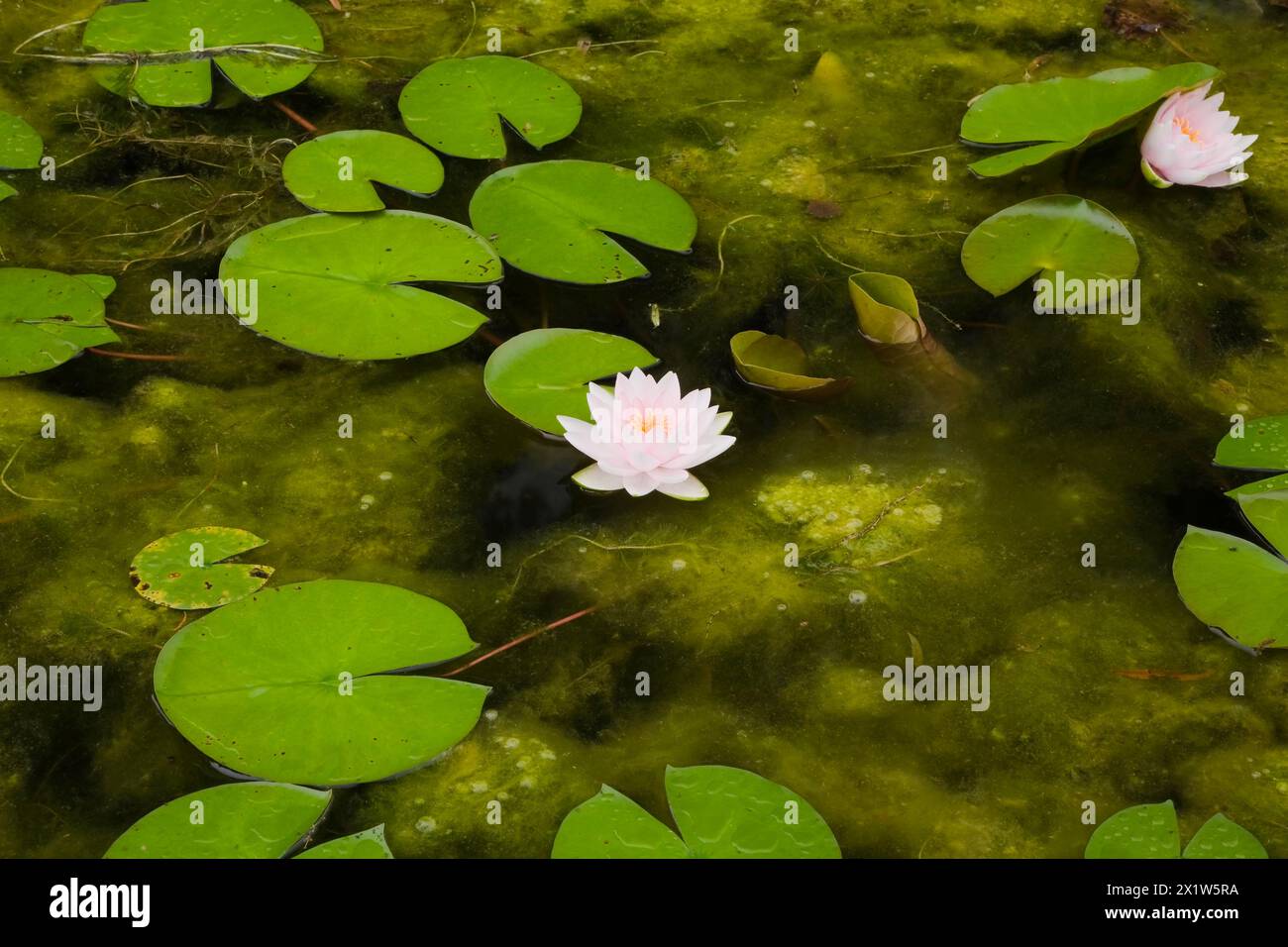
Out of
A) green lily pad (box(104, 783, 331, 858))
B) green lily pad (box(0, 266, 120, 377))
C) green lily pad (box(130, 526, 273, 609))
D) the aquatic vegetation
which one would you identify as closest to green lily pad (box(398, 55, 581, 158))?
green lily pad (box(0, 266, 120, 377))

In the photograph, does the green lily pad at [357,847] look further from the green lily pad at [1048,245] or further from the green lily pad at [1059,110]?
the green lily pad at [1059,110]

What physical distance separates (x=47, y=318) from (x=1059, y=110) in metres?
2.49

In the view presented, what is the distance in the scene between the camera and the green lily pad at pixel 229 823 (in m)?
1.62

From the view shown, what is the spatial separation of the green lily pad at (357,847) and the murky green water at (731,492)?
0.04 meters

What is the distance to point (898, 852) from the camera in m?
1.69

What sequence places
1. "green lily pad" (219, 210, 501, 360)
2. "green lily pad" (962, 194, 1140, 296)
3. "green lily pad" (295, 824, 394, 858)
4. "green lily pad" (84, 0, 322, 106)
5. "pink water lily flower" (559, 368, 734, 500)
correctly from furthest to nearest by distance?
"green lily pad" (84, 0, 322, 106) < "green lily pad" (962, 194, 1140, 296) < "green lily pad" (219, 210, 501, 360) < "pink water lily flower" (559, 368, 734, 500) < "green lily pad" (295, 824, 394, 858)

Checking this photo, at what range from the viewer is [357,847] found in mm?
Result: 1638

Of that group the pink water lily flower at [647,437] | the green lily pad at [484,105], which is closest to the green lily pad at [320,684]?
the pink water lily flower at [647,437]

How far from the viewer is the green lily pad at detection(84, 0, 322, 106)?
297 cm

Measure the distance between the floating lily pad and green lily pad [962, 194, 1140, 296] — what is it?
52cm

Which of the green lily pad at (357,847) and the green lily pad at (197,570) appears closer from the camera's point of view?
the green lily pad at (357,847)

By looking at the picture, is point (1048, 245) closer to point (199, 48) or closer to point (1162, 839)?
point (1162, 839)

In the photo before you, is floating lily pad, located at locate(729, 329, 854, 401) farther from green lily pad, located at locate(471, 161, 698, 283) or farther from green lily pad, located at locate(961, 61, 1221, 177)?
green lily pad, located at locate(961, 61, 1221, 177)

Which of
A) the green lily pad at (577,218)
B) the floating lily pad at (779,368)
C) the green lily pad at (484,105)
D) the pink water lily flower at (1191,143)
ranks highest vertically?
the pink water lily flower at (1191,143)
